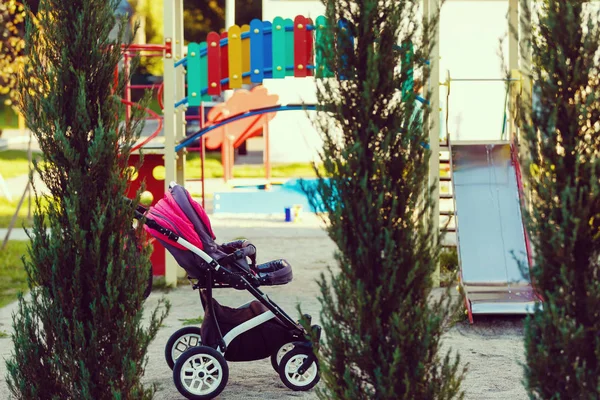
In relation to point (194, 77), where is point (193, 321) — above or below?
below

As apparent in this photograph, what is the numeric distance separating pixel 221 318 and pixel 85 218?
188cm

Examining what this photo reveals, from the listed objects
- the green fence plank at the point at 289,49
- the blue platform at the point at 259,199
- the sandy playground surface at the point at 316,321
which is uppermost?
the green fence plank at the point at 289,49

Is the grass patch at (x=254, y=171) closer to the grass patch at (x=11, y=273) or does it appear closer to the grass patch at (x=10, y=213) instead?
the grass patch at (x=10, y=213)

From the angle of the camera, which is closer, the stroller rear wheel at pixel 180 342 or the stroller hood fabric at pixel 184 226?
the stroller hood fabric at pixel 184 226

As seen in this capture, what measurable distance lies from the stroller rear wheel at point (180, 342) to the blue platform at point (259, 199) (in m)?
7.22

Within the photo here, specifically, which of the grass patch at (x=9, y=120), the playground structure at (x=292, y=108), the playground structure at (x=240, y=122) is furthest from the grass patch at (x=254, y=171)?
the grass patch at (x=9, y=120)

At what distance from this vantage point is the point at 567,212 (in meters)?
3.79

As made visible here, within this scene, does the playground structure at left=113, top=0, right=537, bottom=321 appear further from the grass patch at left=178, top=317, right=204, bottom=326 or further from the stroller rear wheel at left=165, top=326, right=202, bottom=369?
the stroller rear wheel at left=165, top=326, right=202, bottom=369

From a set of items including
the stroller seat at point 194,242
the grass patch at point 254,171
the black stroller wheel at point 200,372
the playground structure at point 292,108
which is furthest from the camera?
the grass patch at point 254,171

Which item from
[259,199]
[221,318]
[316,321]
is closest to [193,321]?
[316,321]

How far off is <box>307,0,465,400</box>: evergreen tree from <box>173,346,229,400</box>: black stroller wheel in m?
2.03

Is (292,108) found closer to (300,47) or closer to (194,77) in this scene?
(300,47)

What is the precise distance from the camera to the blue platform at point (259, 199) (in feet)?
46.1

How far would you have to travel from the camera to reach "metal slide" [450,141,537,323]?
875 centimetres
